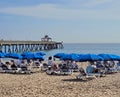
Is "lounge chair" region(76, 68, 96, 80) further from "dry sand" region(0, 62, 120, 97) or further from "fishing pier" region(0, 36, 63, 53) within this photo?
"fishing pier" region(0, 36, 63, 53)

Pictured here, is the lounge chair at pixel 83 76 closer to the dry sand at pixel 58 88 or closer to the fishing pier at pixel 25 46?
the dry sand at pixel 58 88

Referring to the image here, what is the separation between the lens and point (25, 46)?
249 feet

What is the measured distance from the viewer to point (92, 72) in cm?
1978

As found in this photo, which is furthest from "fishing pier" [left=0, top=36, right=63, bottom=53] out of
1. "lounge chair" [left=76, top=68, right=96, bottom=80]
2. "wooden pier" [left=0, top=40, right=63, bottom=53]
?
"lounge chair" [left=76, top=68, right=96, bottom=80]

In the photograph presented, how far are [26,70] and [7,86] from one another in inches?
253

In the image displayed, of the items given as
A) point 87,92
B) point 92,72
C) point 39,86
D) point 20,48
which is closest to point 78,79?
point 92,72

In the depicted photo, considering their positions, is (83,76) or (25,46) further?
(25,46)

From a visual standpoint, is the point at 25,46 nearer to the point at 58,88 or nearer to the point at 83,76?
the point at 83,76

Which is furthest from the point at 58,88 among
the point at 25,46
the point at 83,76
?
the point at 25,46

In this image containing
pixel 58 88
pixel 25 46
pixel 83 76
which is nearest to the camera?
pixel 58 88

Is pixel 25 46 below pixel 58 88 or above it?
above

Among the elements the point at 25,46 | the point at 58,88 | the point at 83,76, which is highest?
the point at 25,46

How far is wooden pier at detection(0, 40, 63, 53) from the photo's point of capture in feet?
209

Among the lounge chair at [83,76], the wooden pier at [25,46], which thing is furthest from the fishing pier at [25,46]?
the lounge chair at [83,76]
